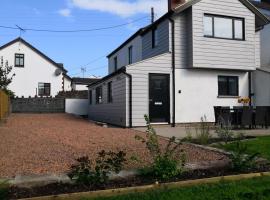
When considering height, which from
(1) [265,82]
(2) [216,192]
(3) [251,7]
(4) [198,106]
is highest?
(3) [251,7]

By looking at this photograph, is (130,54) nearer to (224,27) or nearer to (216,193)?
(224,27)

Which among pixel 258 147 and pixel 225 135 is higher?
pixel 225 135

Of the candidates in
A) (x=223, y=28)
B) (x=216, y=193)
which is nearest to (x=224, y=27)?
(x=223, y=28)

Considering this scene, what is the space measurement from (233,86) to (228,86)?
36 cm

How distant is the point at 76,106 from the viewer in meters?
35.2

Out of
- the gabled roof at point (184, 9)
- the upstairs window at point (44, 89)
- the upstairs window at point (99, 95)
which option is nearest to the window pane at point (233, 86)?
the gabled roof at point (184, 9)

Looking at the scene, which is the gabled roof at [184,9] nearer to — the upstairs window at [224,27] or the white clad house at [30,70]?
the upstairs window at [224,27]

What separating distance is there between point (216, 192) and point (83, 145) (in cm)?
598

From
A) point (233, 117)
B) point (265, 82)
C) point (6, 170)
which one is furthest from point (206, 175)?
point (265, 82)

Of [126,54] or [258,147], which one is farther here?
[126,54]

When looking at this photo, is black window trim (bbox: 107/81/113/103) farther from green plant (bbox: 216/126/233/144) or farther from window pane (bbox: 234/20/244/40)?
green plant (bbox: 216/126/233/144)

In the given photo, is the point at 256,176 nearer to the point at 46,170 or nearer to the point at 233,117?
the point at 46,170

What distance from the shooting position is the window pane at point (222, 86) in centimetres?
2044

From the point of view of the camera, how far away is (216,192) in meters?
5.45
